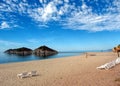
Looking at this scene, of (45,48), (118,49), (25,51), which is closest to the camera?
(118,49)

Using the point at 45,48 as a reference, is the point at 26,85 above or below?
below

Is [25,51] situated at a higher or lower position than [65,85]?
higher

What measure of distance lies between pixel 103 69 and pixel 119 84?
5825mm

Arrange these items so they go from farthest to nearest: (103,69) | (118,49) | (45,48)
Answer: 1. (45,48)
2. (118,49)
3. (103,69)

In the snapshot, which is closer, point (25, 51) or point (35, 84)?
point (35, 84)

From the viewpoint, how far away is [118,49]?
29.5 m

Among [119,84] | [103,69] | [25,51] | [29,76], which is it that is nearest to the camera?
[119,84]

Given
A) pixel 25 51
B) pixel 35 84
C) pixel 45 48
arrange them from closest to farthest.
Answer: pixel 35 84 → pixel 45 48 → pixel 25 51

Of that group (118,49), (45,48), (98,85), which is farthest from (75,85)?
(45,48)

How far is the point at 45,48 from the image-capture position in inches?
3474

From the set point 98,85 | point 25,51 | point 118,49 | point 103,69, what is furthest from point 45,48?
point 98,85

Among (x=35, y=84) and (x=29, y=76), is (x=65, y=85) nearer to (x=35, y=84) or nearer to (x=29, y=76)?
(x=35, y=84)

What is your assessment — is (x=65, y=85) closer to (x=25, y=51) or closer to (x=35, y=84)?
(x=35, y=84)

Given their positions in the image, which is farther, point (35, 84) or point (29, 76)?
point (29, 76)
